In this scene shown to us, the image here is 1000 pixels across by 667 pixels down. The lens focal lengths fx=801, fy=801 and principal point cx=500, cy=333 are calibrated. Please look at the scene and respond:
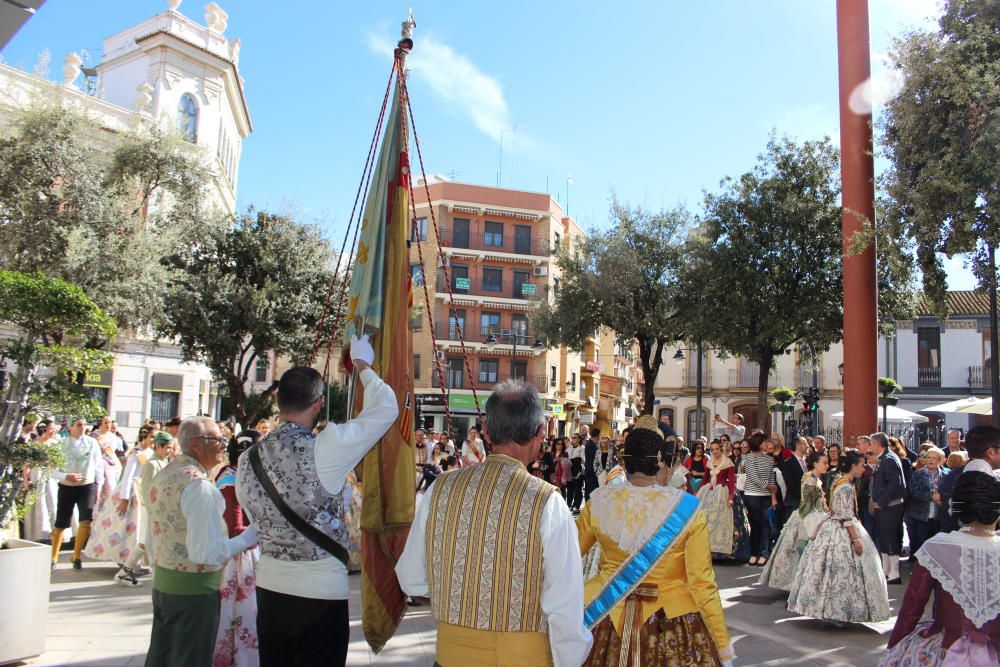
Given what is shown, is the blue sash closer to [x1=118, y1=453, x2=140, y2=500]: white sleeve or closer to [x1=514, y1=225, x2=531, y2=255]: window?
[x1=118, y1=453, x2=140, y2=500]: white sleeve

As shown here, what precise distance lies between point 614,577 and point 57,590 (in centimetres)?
708

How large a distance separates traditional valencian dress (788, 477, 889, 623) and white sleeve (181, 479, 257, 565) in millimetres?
5489

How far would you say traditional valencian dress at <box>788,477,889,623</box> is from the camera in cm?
716

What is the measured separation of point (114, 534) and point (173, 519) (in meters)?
5.80

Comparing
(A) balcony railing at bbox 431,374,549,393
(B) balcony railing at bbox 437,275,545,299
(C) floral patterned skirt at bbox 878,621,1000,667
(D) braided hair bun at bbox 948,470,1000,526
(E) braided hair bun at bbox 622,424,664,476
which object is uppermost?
(B) balcony railing at bbox 437,275,545,299

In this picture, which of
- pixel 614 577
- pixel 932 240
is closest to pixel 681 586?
pixel 614 577

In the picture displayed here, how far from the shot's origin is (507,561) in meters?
2.56

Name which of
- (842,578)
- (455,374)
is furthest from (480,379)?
(842,578)

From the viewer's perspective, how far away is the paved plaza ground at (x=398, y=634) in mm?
6045

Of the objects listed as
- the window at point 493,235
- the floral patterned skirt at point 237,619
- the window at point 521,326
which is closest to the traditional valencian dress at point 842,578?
the floral patterned skirt at point 237,619

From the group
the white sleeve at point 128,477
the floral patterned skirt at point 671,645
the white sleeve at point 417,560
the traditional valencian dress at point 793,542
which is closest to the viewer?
the white sleeve at point 417,560

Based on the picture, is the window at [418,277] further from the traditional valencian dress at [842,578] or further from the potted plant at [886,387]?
the potted plant at [886,387]

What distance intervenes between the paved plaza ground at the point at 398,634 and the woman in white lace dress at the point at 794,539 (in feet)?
0.77

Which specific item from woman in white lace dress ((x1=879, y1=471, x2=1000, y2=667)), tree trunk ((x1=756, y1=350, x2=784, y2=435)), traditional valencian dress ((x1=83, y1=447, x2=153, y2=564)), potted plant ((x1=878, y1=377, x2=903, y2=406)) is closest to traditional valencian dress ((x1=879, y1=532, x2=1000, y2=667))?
woman in white lace dress ((x1=879, y1=471, x2=1000, y2=667))
